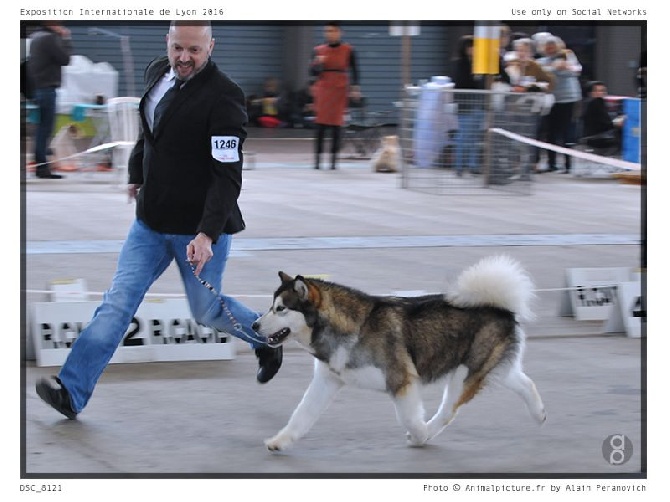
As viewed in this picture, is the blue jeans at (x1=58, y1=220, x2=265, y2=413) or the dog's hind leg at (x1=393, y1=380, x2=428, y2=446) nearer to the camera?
the dog's hind leg at (x1=393, y1=380, x2=428, y2=446)

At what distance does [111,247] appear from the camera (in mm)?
10828

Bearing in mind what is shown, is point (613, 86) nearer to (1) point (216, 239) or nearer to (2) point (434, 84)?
(2) point (434, 84)

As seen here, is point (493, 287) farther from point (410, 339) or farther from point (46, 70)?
point (46, 70)

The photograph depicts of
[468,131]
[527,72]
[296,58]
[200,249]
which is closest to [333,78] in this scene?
[468,131]

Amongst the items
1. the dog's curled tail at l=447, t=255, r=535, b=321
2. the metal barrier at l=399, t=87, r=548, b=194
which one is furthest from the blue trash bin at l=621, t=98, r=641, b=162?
the dog's curled tail at l=447, t=255, r=535, b=321

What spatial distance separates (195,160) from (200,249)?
18.0 inches

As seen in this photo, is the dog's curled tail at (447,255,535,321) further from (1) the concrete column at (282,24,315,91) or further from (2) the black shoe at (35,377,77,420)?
(1) the concrete column at (282,24,315,91)

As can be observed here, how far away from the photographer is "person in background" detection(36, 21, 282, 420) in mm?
5617

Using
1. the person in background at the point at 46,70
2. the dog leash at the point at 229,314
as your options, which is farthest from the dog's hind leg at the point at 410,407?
the person in background at the point at 46,70

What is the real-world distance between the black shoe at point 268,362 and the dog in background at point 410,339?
692 millimetres

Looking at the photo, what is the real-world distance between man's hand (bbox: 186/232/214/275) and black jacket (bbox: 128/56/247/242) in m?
0.04

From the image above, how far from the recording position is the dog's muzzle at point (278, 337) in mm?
5293

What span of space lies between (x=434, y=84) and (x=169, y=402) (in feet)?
36.6
